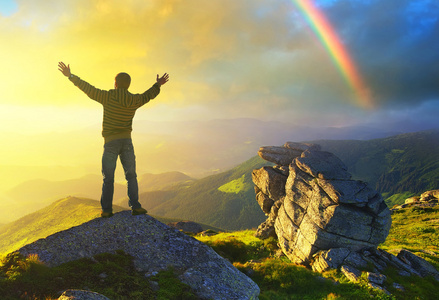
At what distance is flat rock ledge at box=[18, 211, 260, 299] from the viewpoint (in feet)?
28.6

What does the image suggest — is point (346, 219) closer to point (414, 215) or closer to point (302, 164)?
point (302, 164)

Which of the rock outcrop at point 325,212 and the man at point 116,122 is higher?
the man at point 116,122

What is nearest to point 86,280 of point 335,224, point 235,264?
point 235,264

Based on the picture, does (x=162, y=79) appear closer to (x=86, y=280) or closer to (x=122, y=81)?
(x=122, y=81)

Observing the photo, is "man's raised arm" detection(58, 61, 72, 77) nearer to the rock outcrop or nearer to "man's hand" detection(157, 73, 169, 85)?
"man's hand" detection(157, 73, 169, 85)

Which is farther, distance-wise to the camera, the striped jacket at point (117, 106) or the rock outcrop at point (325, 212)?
the rock outcrop at point (325, 212)

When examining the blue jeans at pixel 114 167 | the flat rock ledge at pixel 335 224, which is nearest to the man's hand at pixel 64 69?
the blue jeans at pixel 114 167

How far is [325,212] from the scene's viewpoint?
25.1 meters

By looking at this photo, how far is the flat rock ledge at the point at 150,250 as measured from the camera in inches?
343

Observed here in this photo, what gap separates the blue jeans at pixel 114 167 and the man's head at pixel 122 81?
269cm

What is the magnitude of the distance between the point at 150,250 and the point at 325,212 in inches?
835

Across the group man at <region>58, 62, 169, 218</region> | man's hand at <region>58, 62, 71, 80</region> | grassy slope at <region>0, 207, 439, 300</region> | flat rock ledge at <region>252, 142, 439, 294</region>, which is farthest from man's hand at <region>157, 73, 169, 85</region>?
flat rock ledge at <region>252, 142, 439, 294</region>

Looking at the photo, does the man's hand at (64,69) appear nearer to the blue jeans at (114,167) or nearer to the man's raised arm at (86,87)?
the man's raised arm at (86,87)

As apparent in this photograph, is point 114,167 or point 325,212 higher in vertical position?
point 114,167
